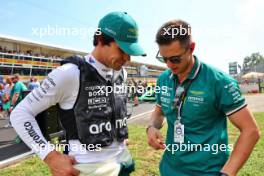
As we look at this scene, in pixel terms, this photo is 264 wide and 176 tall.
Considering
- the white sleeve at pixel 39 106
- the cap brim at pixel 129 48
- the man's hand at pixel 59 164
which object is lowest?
the man's hand at pixel 59 164

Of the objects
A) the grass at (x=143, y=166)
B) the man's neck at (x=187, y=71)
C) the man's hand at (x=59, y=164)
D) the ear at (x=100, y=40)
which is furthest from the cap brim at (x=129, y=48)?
the grass at (x=143, y=166)

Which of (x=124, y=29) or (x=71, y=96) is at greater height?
(x=124, y=29)

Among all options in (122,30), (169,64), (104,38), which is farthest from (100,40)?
(169,64)

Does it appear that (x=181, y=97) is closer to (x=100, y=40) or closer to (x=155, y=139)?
(x=155, y=139)

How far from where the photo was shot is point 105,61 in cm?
215

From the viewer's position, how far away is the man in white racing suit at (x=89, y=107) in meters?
1.93

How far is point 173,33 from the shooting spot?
2301 millimetres

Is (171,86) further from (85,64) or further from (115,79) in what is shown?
(85,64)

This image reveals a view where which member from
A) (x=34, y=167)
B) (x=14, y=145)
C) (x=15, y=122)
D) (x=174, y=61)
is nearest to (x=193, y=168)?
(x=174, y=61)

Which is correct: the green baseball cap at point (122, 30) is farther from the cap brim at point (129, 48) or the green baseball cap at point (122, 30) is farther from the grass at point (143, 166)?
the grass at point (143, 166)

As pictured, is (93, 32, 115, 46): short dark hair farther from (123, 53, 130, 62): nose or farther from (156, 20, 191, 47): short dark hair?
(156, 20, 191, 47): short dark hair

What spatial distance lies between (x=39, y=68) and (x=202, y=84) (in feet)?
78.6

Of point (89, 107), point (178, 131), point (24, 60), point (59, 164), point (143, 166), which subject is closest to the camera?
point (59, 164)

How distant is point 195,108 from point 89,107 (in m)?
0.76
